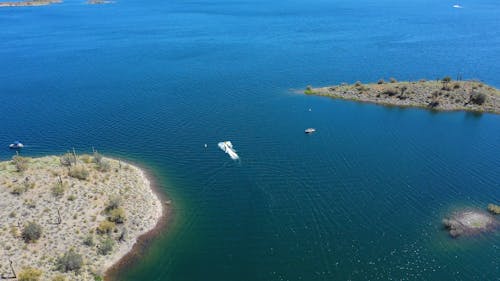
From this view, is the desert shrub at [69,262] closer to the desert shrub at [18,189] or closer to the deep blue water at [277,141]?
the deep blue water at [277,141]

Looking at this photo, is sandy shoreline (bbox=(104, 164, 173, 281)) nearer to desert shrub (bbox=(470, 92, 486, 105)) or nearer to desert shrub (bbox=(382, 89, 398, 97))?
desert shrub (bbox=(382, 89, 398, 97))

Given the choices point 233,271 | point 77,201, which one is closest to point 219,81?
point 77,201

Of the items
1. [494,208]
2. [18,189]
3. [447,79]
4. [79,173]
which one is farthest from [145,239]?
[447,79]

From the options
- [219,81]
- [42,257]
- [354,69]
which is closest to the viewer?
[42,257]

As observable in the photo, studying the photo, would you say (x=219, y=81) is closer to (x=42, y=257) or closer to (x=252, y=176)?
(x=252, y=176)

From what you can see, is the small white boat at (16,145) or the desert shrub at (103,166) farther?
the small white boat at (16,145)

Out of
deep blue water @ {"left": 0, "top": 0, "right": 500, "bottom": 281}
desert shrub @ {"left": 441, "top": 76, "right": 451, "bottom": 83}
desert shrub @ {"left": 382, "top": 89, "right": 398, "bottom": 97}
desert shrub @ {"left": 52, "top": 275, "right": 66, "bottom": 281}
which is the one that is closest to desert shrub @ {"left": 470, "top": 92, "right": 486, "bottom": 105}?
deep blue water @ {"left": 0, "top": 0, "right": 500, "bottom": 281}

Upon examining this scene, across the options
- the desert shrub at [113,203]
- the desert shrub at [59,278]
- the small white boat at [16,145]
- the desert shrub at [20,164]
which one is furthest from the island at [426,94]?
the desert shrub at [59,278]
